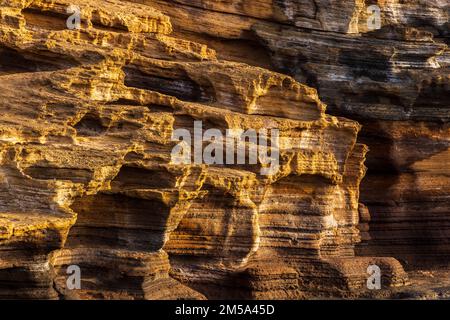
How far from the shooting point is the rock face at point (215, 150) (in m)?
32.6

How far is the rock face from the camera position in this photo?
3259 cm

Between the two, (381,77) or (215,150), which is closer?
(215,150)

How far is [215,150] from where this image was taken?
37.5 m

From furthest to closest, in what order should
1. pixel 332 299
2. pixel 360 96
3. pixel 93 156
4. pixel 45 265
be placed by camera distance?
1. pixel 360 96
2. pixel 332 299
3. pixel 93 156
4. pixel 45 265

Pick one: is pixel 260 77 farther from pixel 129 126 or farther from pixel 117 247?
pixel 117 247

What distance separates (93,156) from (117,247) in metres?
3.32

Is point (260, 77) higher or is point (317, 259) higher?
point (260, 77)

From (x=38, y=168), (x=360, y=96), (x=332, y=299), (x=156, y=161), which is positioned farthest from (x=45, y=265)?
(x=360, y=96)

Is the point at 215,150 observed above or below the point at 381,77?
below

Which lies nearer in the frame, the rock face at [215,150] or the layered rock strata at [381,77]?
the rock face at [215,150]

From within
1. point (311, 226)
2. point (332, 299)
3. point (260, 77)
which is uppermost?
point (260, 77)

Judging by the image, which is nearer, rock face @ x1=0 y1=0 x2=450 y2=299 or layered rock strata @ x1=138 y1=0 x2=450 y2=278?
rock face @ x1=0 y1=0 x2=450 y2=299

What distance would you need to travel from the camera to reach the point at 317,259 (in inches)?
1565

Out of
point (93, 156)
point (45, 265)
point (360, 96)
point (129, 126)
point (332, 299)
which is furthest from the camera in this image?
point (360, 96)
